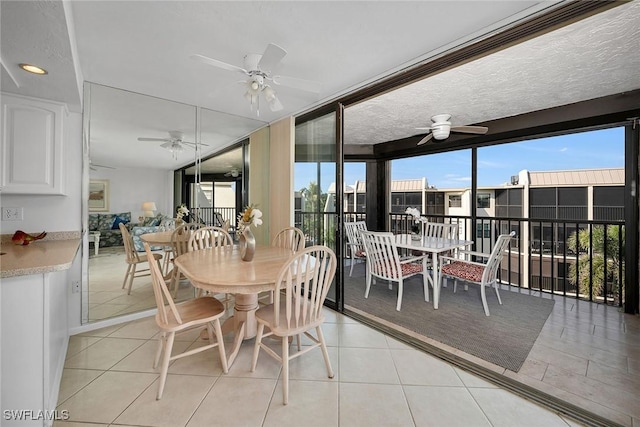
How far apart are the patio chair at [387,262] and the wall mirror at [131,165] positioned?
2.20 metres

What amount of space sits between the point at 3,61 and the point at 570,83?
4.56m

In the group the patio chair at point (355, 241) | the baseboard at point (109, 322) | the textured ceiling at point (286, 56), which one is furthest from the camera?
the patio chair at point (355, 241)

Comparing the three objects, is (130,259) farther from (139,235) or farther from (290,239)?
(290,239)

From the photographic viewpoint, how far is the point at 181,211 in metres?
3.19

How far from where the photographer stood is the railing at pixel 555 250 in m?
3.21

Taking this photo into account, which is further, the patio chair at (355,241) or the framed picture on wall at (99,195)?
the patio chair at (355,241)

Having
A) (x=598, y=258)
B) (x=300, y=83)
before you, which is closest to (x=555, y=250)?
(x=598, y=258)

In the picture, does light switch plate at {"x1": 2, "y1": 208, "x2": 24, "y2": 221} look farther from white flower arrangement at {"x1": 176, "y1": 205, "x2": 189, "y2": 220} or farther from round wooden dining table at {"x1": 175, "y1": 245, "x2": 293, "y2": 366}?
round wooden dining table at {"x1": 175, "y1": 245, "x2": 293, "y2": 366}

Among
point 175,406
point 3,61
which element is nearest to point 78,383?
point 175,406

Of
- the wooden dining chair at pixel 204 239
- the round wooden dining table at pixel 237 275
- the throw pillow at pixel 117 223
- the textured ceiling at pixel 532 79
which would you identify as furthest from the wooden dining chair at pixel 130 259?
the textured ceiling at pixel 532 79

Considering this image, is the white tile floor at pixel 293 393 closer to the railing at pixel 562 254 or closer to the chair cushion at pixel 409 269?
the chair cushion at pixel 409 269

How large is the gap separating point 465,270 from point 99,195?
4060 millimetres

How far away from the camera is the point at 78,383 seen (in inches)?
70.4

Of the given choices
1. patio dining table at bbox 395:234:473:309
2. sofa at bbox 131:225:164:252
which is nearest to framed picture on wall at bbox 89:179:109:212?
sofa at bbox 131:225:164:252
